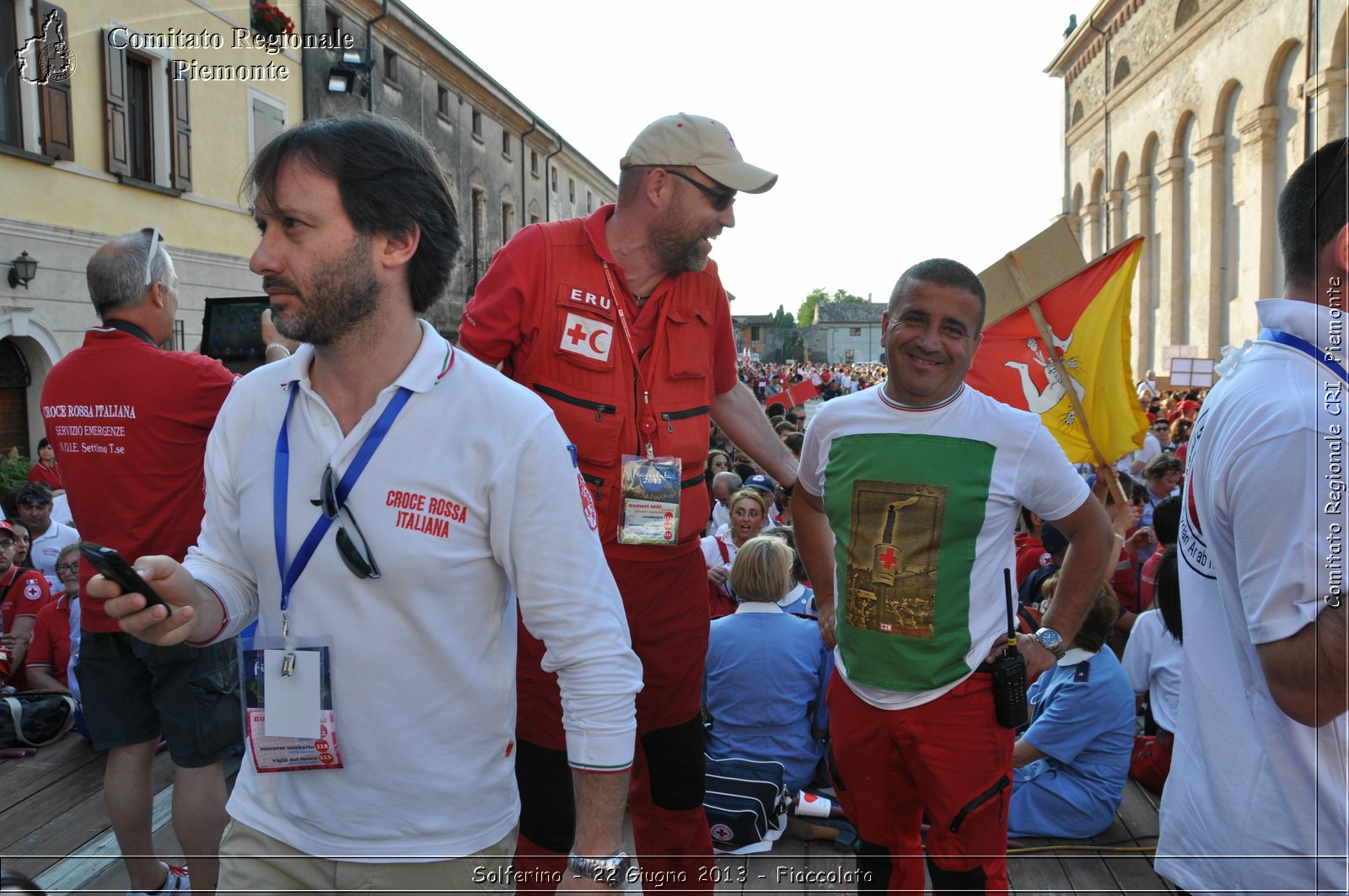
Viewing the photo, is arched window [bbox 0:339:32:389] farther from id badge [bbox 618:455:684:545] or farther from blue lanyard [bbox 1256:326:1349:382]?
blue lanyard [bbox 1256:326:1349:382]

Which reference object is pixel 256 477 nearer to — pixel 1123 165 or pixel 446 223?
pixel 446 223

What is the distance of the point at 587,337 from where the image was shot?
278 cm

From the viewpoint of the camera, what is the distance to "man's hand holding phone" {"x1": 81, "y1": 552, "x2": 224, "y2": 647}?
164 cm

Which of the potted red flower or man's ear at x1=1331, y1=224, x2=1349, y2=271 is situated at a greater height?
the potted red flower

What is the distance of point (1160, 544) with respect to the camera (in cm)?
660

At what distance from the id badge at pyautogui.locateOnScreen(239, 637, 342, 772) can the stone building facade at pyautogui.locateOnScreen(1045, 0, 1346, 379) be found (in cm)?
1685

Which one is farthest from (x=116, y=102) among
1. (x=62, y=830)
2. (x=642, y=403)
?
(x=642, y=403)

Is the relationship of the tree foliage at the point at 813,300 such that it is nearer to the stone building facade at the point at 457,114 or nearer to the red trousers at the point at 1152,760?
the stone building facade at the point at 457,114

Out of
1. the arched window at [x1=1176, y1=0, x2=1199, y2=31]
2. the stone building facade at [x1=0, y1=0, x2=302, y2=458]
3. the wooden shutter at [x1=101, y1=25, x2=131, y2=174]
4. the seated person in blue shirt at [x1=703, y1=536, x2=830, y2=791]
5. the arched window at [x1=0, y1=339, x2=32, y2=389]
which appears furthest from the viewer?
the arched window at [x1=1176, y1=0, x2=1199, y2=31]

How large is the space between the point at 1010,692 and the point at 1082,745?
1.99m

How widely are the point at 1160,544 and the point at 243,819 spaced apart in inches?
248

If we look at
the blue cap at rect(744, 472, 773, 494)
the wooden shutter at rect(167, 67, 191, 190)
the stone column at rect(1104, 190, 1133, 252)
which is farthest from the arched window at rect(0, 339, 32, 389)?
the stone column at rect(1104, 190, 1133, 252)

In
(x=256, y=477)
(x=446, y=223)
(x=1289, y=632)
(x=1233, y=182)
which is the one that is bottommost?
(x=1289, y=632)

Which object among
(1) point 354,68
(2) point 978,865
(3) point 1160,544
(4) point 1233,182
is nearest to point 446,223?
(2) point 978,865
